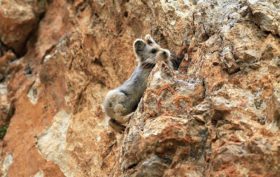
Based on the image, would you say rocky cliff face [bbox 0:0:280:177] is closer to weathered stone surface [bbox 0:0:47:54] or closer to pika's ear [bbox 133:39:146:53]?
weathered stone surface [bbox 0:0:47:54]

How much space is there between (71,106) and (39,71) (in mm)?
1667

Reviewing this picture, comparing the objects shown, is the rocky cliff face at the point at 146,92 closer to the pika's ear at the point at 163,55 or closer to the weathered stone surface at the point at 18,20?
the weathered stone surface at the point at 18,20

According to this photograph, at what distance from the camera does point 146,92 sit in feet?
24.0

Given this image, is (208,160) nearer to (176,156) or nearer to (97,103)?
(176,156)

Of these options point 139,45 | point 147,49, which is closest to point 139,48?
point 139,45

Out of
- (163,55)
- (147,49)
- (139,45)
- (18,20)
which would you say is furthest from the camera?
(18,20)

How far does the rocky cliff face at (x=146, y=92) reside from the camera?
20.9 feet

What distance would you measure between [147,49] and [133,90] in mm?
715

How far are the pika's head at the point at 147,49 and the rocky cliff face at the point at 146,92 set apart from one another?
0.31m

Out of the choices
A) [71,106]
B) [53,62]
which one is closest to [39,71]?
[53,62]

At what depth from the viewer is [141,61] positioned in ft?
30.3

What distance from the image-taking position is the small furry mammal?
876cm

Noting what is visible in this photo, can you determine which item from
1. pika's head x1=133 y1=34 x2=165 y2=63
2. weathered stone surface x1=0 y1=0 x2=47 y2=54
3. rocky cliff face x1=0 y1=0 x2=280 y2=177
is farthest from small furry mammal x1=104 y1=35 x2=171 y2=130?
weathered stone surface x1=0 y1=0 x2=47 y2=54

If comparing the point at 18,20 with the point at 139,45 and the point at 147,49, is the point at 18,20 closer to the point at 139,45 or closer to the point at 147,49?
the point at 139,45
